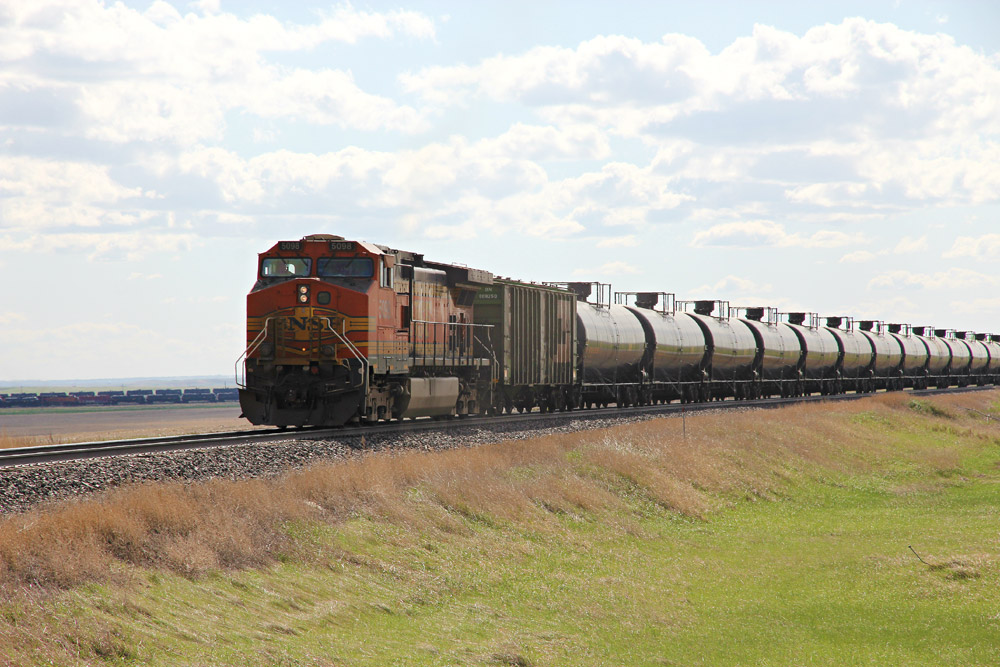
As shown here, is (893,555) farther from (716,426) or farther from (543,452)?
(716,426)

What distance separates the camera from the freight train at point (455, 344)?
24.0 meters

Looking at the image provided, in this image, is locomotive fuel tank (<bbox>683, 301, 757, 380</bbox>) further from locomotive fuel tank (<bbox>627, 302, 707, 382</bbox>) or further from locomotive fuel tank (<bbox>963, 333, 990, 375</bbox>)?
locomotive fuel tank (<bbox>963, 333, 990, 375</bbox>)

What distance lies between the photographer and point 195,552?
11.8 meters

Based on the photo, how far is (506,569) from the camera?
1557cm

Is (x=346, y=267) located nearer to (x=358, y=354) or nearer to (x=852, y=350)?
(x=358, y=354)

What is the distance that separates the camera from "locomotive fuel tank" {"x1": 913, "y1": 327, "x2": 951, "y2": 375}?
79062 mm

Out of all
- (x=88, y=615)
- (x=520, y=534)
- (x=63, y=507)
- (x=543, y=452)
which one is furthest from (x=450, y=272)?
(x=88, y=615)

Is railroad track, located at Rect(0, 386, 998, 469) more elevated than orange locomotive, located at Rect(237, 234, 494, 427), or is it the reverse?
orange locomotive, located at Rect(237, 234, 494, 427)

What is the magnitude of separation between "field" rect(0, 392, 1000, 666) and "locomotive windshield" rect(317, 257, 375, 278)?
5489 millimetres

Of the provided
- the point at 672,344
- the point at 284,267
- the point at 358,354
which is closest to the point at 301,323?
the point at 358,354

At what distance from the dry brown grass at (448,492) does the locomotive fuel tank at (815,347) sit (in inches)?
820

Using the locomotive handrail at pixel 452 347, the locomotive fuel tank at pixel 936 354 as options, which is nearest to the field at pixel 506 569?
the locomotive handrail at pixel 452 347

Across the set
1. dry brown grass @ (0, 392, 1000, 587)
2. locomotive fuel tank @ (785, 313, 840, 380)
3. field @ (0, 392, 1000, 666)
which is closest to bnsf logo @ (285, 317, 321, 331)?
dry brown grass @ (0, 392, 1000, 587)

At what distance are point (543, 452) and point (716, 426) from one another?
35.8 ft
